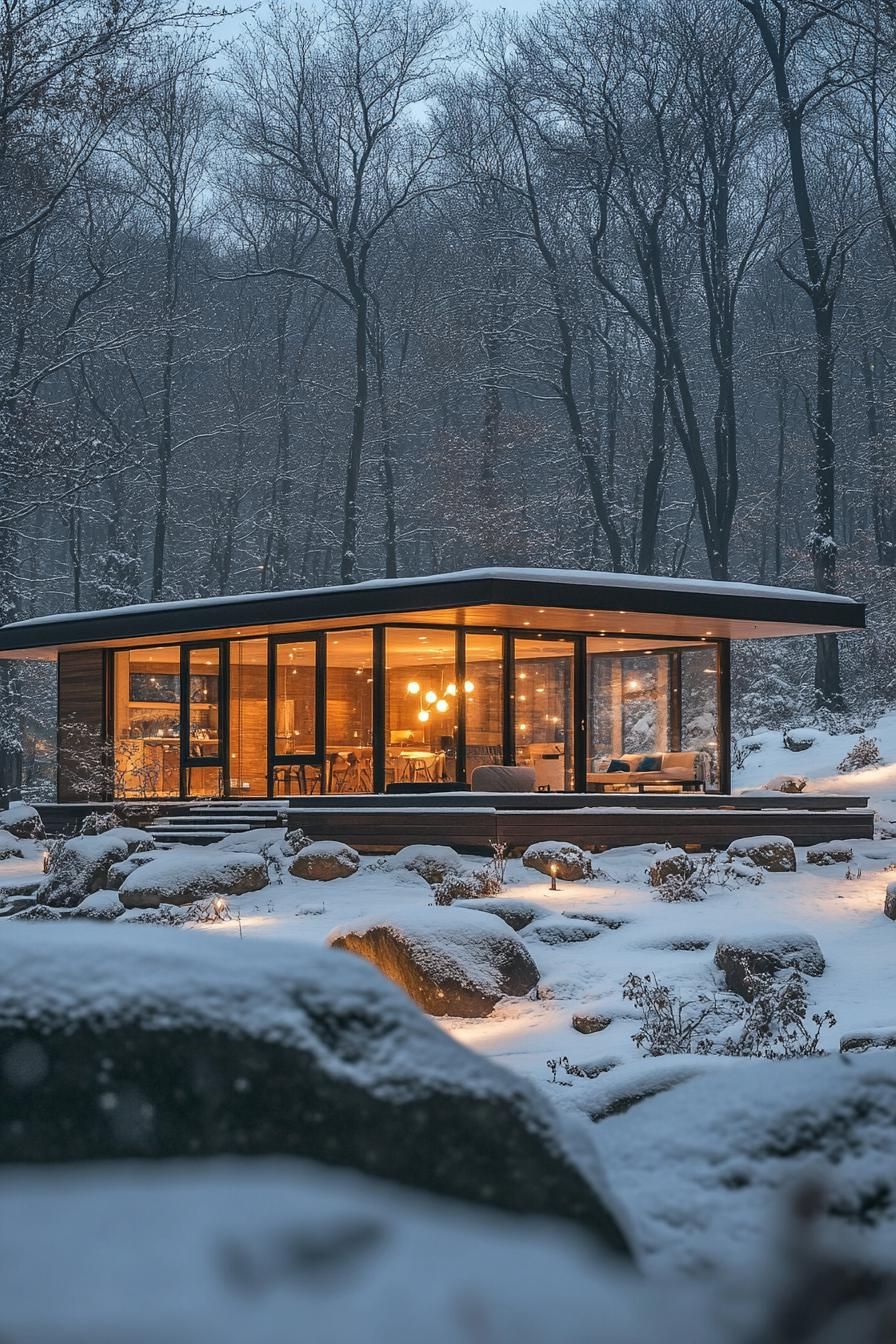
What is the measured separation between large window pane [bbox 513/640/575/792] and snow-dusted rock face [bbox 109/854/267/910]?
6.26 meters

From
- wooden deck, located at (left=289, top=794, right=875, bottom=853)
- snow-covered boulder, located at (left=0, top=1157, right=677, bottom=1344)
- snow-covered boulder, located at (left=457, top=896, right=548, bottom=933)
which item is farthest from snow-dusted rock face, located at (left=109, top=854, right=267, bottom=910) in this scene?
snow-covered boulder, located at (left=0, top=1157, right=677, bottom=1344)

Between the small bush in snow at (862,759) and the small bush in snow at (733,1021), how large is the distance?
536 inches

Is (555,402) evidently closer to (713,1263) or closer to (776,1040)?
(776,1040)

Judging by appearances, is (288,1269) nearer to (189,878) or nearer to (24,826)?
(189,878)

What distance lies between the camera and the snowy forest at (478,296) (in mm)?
26047

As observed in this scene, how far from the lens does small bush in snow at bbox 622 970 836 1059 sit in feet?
22.4

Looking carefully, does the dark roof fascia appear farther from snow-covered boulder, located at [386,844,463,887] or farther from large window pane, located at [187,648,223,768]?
snow-covered boulder, located at [386,844,463,887]

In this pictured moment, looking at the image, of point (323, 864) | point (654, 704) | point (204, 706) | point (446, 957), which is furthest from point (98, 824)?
point (446, 957)

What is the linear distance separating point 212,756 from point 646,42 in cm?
1601

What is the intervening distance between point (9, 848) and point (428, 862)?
6.53 meters

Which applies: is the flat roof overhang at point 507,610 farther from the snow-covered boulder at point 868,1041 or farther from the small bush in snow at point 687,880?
the snow-covered boulder at point 868,1041

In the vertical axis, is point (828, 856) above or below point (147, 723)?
below

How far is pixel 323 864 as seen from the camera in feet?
44.2

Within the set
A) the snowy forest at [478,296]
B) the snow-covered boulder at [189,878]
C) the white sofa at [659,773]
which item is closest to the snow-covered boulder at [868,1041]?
the snow-covered boulder at [189,878]
